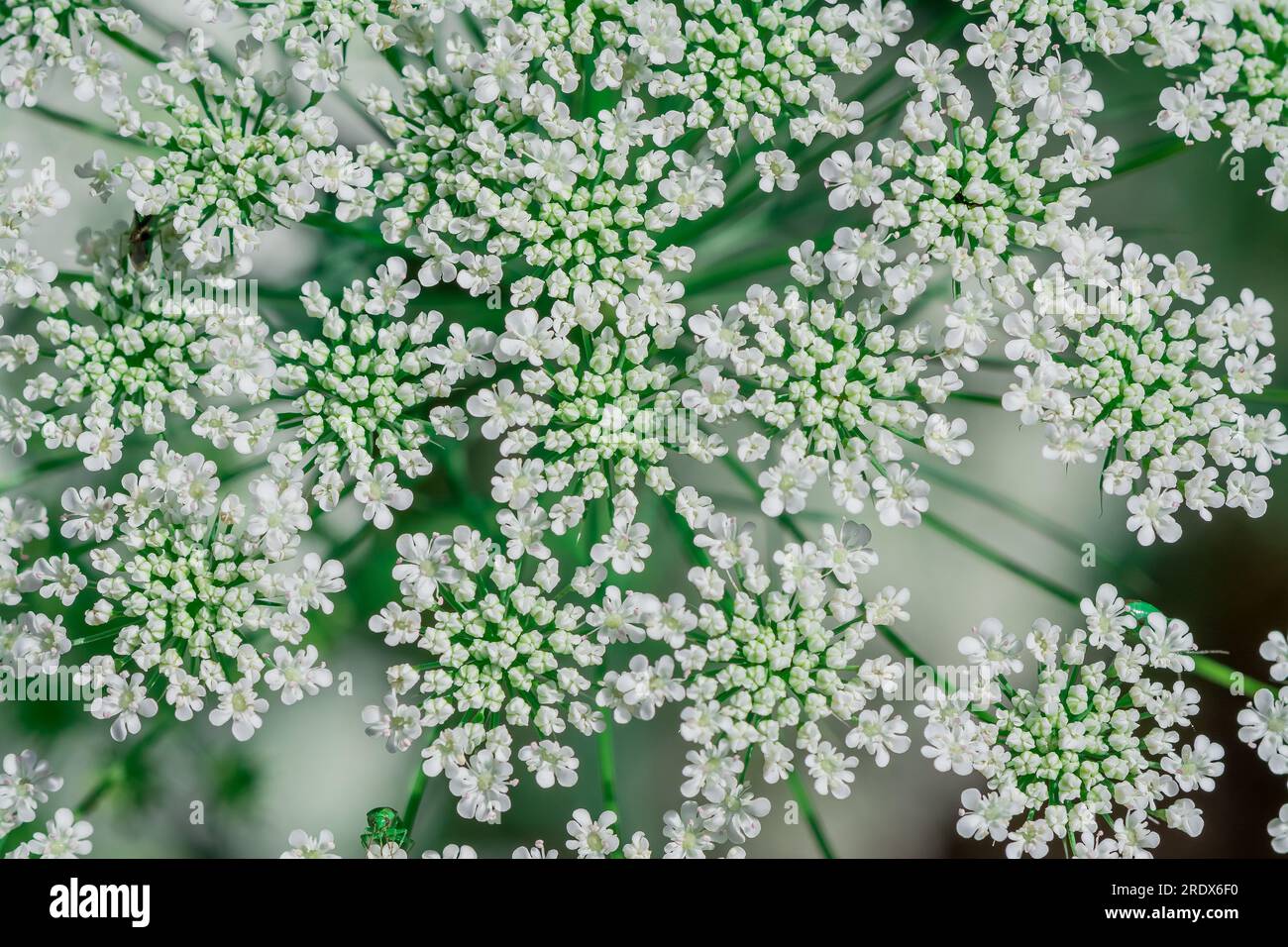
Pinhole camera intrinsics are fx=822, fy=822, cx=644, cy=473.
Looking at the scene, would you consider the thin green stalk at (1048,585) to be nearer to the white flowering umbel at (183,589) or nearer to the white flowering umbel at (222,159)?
the white flowering umbel at (183,589)

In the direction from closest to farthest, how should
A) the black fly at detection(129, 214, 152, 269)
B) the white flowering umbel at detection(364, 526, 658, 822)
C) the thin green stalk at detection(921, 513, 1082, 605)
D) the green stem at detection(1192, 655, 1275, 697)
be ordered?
1. the white flowering umbel at detection(364, 526, 658, 822)
2. the black fly at detection(129, 214, 152, 269)
3. the green stem at detection(1192, 655, 1275, 697)
4. the thin green stalk at detection(921, 513, 1082, 605)

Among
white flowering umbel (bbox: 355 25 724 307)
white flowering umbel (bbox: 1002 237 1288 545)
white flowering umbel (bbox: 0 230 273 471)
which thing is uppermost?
white flowering umbel (bbox: 355 25 724 307)

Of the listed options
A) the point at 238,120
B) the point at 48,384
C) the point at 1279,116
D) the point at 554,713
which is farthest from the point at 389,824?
the point at 1279,116

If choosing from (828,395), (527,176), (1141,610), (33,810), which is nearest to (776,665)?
(828,395)

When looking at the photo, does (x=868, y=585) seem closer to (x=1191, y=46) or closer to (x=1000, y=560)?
(x=1000, y=560)

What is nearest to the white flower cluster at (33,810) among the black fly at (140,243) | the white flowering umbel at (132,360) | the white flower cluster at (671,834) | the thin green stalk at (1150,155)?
the white flower cluster at (671,834)

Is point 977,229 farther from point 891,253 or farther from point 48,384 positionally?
point 48,384

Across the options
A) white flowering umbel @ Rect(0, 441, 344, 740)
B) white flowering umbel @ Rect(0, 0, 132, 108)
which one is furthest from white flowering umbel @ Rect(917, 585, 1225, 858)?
white flowering umbel @ Rect(0, 0, 132, 108)

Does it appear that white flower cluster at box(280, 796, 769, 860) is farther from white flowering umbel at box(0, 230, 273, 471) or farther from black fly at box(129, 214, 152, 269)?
black fly at box(129, 214, 152, 269)
